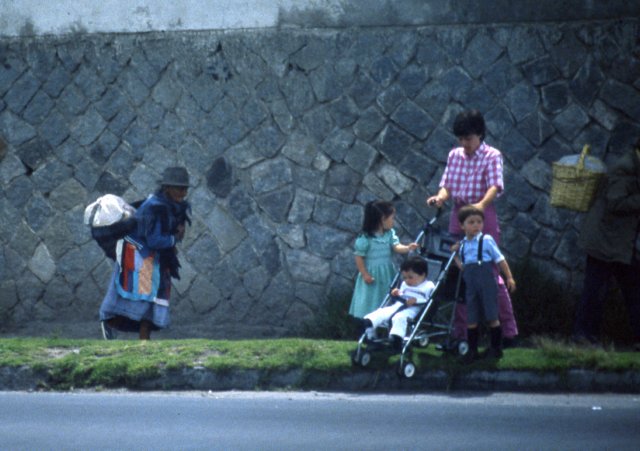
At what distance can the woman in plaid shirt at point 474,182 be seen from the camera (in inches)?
400

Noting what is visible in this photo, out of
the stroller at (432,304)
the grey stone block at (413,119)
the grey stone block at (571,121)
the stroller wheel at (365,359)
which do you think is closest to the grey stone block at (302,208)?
the grey stone block at (413,119)

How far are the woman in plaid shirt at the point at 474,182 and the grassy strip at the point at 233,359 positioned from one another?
1.19 feet

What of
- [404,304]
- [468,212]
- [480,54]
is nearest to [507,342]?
[404,304]

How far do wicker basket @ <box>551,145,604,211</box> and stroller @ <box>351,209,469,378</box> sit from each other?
1237 millimetres

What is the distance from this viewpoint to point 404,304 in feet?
32.7

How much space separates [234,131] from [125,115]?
1.19 meters

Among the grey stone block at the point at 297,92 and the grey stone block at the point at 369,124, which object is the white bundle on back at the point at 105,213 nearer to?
the grey stone block at the point at 297,92

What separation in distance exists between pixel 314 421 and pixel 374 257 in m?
2.81

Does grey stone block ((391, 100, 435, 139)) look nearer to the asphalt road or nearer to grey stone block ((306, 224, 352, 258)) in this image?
grey stone block ((306, 224, 352, 258))

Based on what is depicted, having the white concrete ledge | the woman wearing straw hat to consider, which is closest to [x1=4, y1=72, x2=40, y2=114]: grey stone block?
the white concrete ledge

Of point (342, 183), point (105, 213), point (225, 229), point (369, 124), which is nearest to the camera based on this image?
point (105, 213)

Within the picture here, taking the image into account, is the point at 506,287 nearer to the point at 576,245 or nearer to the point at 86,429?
the point at 576,245

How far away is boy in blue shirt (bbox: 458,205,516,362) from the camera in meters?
9.72

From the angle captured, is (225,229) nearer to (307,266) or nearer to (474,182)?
(307,266)
